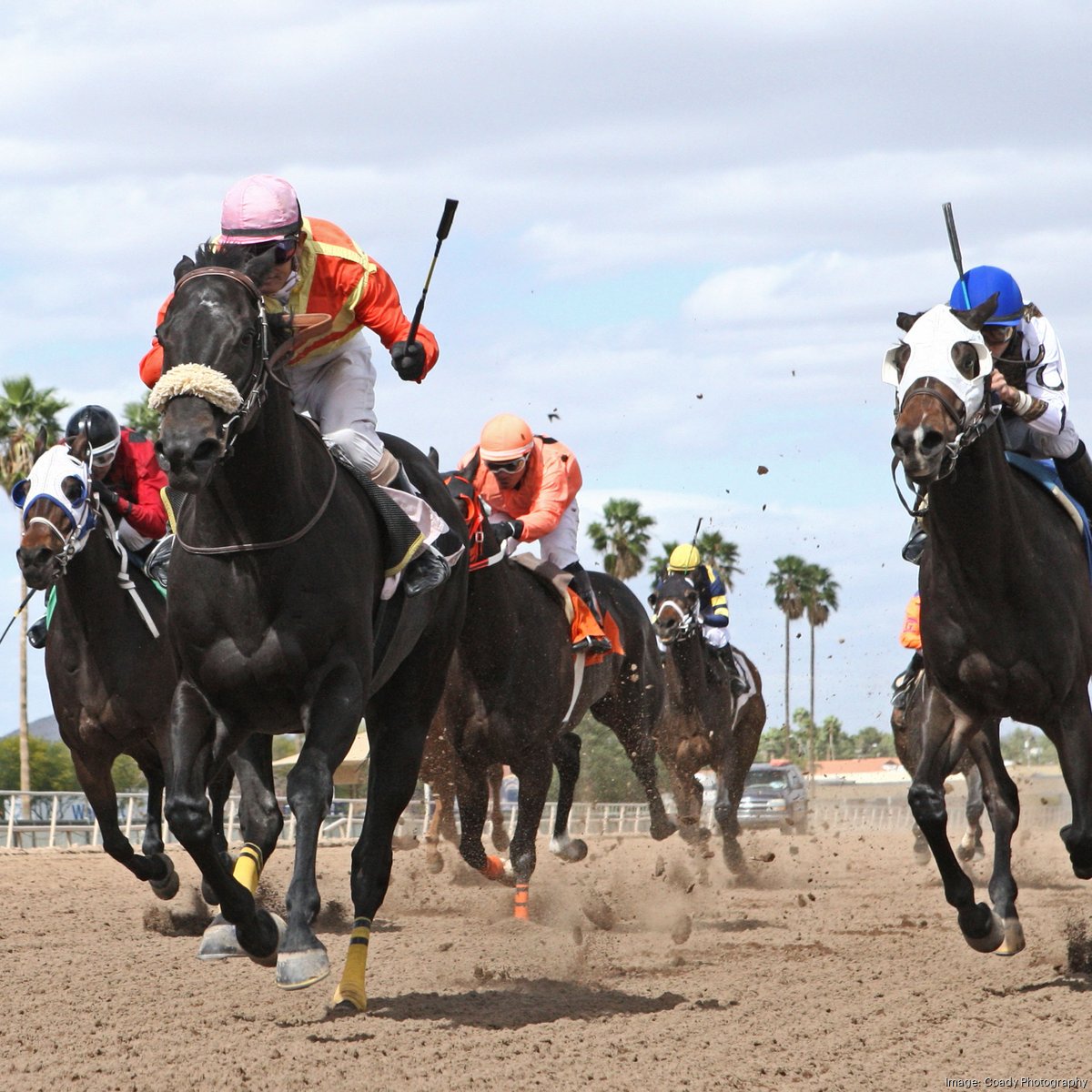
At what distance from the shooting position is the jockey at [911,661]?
568 inches

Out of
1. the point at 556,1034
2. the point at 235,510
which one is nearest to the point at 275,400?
the point at 235,510

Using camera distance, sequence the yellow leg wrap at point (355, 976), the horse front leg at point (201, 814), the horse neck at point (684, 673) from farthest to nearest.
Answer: the horse neck at point (684, 673) < the yellow leg wrap at point (355, 976) < the horse front leg at point (201, 814)

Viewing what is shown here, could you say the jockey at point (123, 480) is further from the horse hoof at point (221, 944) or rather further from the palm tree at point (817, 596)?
the palm tree at point (817, 596)

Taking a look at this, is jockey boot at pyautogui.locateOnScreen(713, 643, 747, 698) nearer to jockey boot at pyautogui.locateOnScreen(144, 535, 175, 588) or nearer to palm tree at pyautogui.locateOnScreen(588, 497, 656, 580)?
jockey boot at pyautogui.locateOnScreen(144, 535, 175, 588)

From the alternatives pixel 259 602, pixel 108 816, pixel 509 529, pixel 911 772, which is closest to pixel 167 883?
pixel 108 816

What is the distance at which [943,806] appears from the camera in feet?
26.3

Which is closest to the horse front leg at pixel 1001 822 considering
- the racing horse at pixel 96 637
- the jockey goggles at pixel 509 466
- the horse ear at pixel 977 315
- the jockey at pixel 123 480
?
the horse ear at pixel 977 315

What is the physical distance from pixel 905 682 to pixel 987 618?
8.32 meters

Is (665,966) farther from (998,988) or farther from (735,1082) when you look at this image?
(735,1082)

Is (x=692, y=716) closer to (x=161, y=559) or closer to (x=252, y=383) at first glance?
(x=161, y=559)

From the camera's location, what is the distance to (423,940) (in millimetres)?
9953

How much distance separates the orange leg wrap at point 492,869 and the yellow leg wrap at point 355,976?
4313mm

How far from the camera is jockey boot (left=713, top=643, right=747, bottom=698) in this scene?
1788 centimetres

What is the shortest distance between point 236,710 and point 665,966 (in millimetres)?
3306
